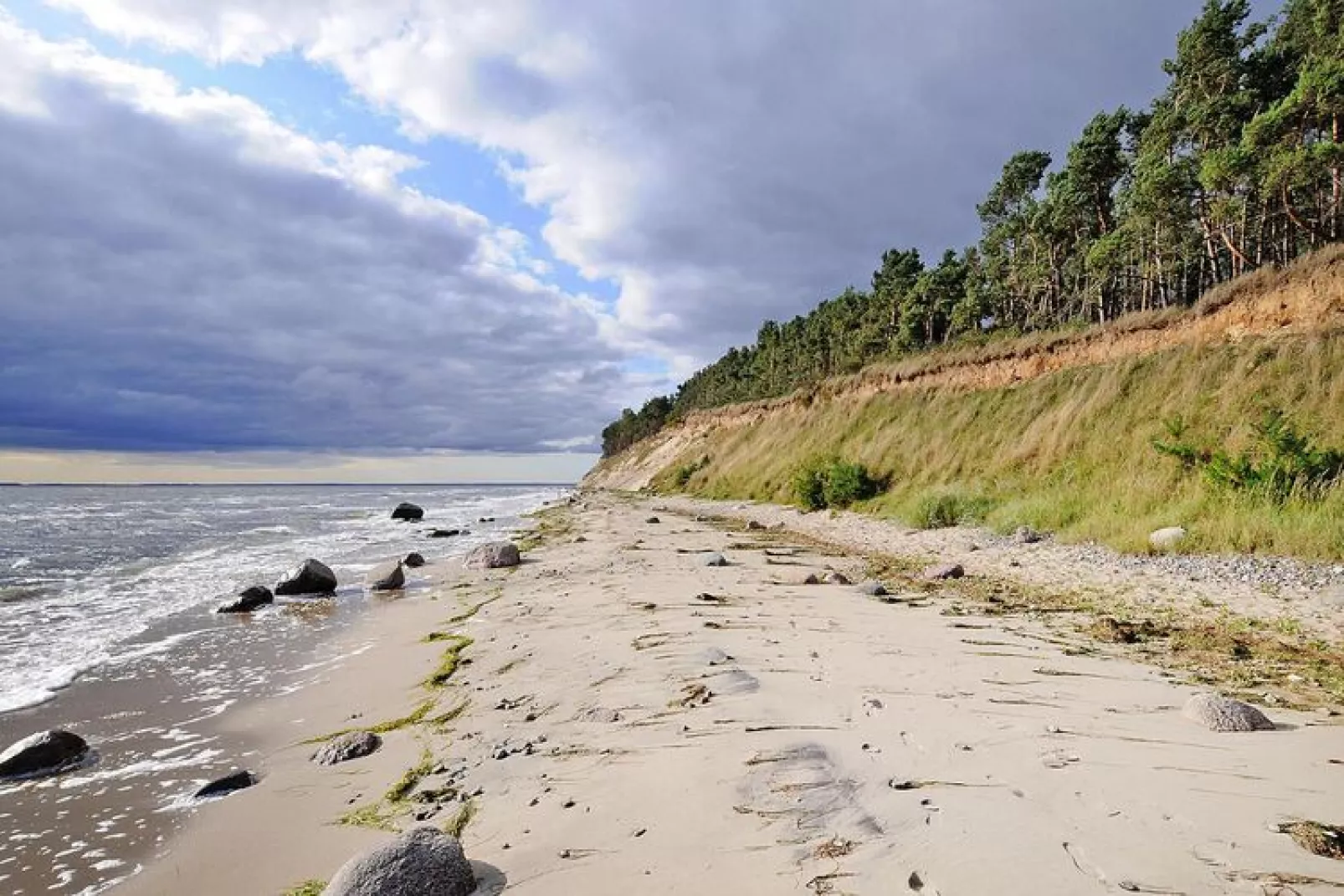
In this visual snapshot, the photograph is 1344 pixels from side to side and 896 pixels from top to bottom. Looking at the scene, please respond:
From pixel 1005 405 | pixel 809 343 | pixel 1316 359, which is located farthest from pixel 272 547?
pixel 809 343

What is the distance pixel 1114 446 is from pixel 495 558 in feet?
65.4

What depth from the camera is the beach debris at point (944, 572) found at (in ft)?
40.6

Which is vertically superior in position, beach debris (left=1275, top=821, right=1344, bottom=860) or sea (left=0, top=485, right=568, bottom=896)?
beach debris (left=1275, top=821, right=1344, bottom=860)

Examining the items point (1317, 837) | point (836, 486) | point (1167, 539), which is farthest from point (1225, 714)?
point (836, 486)

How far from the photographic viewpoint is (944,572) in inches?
489

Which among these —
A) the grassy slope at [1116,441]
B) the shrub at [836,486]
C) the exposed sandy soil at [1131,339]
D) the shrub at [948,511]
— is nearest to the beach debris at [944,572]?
the grassy slope at [1116,441]

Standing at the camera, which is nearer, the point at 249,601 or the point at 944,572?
the point at 944,572

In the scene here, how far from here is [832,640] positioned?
25.0ft

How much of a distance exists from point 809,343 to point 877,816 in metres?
73.9

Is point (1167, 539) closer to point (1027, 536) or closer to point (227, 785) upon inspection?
point (1027, 536)

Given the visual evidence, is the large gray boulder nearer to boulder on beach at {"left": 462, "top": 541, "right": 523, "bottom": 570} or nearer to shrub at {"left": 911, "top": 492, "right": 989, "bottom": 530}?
boulder on beach at {"left": 462, "top": 541, "right": 523, "bottom": 570}

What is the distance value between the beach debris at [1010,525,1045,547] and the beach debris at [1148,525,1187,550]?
2.95 meters

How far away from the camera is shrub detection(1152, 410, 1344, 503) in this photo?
1249 cm

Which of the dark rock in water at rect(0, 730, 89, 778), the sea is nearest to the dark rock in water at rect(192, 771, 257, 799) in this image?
the sea
